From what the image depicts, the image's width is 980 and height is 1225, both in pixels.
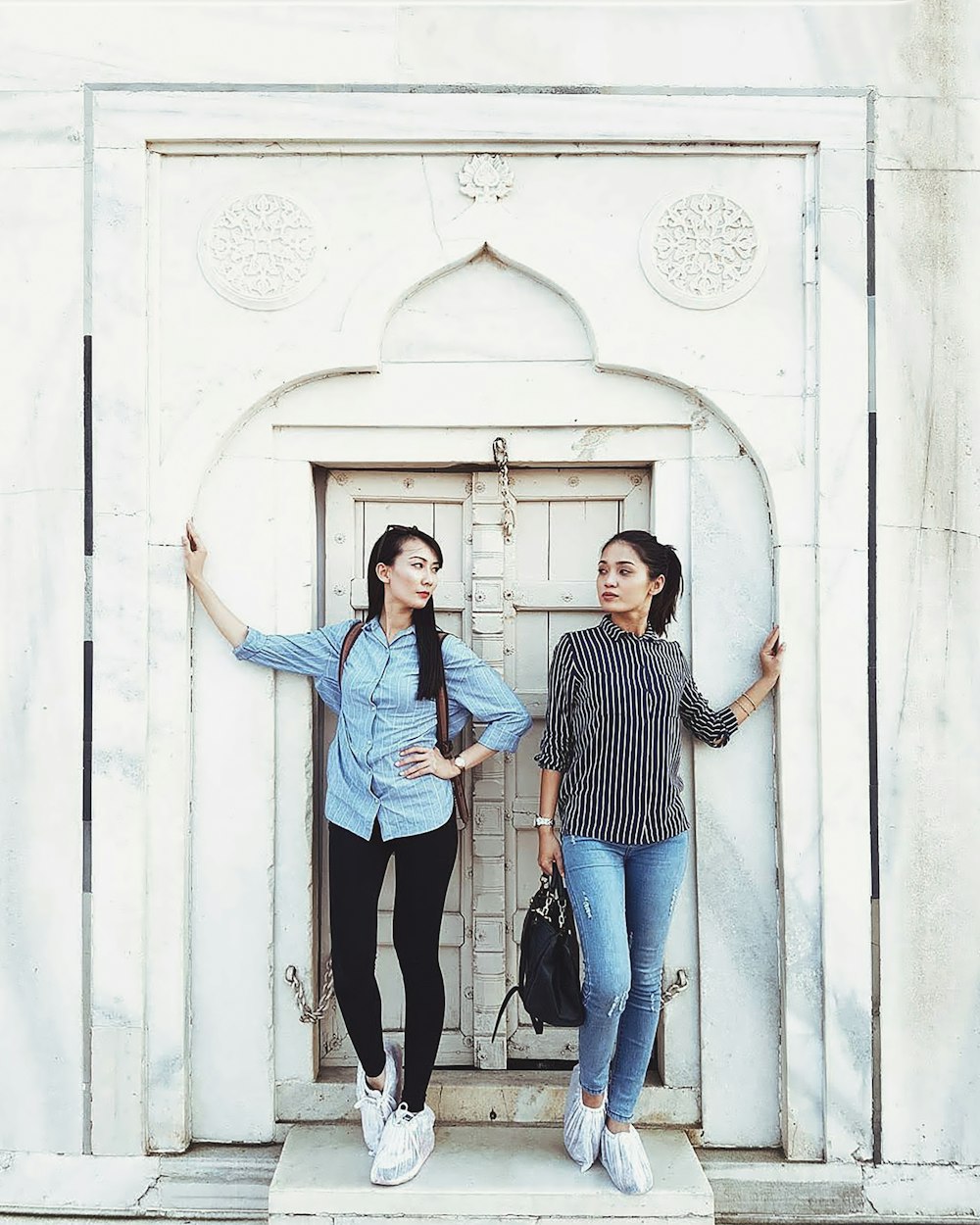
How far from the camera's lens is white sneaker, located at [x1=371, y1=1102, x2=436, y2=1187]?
314 cm

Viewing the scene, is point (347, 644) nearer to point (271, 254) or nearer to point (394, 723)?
point (394, 723)

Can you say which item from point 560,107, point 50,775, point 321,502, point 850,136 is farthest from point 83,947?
point 850,136

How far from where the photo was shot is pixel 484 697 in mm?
3295

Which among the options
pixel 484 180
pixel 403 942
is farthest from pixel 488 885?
pixel 484 180

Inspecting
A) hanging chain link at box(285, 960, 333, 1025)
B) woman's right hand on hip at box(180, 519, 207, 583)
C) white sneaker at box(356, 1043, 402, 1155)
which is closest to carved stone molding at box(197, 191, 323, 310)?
woman's right hand on hip at box(180, 519, 207, 583)

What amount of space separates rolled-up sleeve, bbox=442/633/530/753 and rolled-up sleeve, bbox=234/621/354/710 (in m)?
0.35

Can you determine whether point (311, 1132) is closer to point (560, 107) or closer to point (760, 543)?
point (760, 543)

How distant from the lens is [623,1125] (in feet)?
10.4

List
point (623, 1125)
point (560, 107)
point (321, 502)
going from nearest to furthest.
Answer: point (623, 1125) → point (560, 107) → point (321, 502)

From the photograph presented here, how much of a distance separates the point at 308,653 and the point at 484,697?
568mm

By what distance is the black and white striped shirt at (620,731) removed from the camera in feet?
10.2

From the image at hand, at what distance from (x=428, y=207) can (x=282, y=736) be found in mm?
1740

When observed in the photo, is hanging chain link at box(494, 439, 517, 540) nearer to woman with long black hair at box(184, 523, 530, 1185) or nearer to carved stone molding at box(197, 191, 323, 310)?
woman with long black hair at box(184, 523, 530, 1185)

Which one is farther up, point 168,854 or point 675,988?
point 168,854
